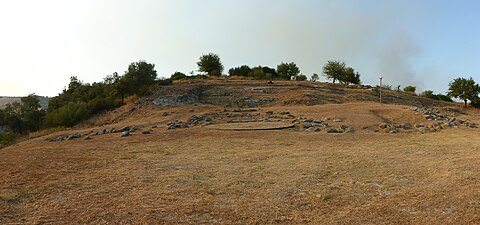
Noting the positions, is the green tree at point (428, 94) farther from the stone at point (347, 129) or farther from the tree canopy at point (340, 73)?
the stone at point (347, 129)

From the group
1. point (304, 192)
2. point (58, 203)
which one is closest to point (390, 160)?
point (304, 192)

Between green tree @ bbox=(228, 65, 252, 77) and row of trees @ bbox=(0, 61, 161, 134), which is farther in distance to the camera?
green tree @ bbox=(228, 65, 252, 77)

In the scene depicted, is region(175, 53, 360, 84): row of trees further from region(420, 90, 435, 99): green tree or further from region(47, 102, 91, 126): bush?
region(47, 102, 91, 126): bush

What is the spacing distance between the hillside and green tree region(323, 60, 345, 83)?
2779 cm

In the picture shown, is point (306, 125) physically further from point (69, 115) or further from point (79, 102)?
point (79, 102)

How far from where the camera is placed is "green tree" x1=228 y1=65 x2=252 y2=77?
1731 inches

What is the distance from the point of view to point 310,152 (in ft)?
29.9

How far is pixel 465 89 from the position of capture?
30844mm

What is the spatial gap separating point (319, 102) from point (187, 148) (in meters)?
16.1

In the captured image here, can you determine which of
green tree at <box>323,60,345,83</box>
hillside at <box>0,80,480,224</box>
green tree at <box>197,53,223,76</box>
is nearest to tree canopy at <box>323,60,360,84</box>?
green tree at <box>323,60,345,83</box>

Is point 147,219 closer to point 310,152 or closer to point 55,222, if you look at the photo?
point 55,222

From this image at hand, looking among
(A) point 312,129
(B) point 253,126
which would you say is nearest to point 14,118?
(B) point 253,126

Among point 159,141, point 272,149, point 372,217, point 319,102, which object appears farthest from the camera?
point 319,102

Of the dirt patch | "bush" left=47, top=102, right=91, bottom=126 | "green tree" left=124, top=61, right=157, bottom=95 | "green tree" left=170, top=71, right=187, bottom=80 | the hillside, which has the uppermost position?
"green tree" left=170, top=71, right=187, bottom=80
